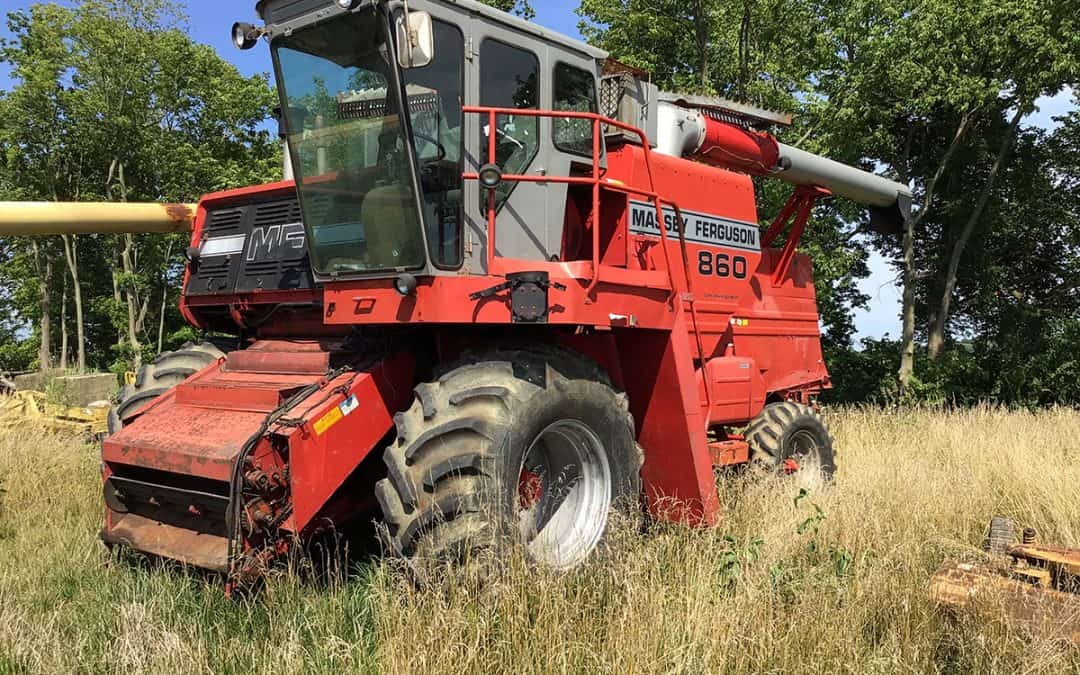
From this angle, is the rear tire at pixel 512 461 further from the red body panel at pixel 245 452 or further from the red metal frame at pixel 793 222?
the red metal frame at pixel 793 222

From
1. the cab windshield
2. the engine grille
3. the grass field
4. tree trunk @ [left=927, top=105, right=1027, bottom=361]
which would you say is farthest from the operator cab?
tree trunk @ [left=927, top=105, right=1027, bottom=361]

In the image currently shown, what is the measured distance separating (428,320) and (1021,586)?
126 inches

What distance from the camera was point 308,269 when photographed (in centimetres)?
529

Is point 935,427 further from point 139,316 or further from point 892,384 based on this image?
point 139,316

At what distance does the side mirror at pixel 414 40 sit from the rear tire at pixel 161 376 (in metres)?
2.92

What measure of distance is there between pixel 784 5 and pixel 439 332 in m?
15.2

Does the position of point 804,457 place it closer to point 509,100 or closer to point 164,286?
point 509,100

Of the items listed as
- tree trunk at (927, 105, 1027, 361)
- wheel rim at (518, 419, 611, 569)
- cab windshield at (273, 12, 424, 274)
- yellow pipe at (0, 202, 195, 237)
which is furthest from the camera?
tree trunk at (927, 105, 1027, 361)

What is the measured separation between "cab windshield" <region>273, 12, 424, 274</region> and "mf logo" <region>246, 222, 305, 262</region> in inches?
28.5

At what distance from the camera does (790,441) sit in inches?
268

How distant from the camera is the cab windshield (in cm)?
420

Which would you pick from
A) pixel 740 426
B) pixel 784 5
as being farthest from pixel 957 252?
pixel 740 426

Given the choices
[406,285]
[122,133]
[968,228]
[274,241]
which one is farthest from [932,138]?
[122,133]

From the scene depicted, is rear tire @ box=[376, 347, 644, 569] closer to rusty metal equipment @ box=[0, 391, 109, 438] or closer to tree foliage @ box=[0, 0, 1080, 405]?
rusty metal equipment @ box=[0, 391, 109, 438]
